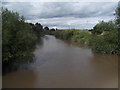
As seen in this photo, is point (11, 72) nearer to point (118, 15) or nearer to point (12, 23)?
point (12, 23)

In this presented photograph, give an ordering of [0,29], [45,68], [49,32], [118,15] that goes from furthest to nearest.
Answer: [49,32]
[118,15]
[45,68]
[0,29]

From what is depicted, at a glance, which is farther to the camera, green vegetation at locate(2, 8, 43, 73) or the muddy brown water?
green vegetation at locate(2, 8, 43, 73)

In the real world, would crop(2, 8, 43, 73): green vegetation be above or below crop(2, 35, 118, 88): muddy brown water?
above

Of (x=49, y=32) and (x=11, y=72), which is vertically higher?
(x=49, y=32)

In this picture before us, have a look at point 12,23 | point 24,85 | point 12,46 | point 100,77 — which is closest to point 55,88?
point 24,85

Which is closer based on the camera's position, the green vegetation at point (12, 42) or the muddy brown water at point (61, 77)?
the muddy brown water at point (61, 77)

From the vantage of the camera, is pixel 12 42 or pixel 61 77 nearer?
pixel 61 77

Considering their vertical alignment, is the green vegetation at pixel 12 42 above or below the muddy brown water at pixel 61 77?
above

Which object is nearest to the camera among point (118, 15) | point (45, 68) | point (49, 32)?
point (45, 68)

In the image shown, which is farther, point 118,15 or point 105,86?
point 118,15

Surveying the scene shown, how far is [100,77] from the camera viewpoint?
297 inches

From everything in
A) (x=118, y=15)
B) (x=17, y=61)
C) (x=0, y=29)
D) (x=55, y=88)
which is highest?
(x=118, y=15)

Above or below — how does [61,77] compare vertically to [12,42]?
below

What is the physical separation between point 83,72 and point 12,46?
4.28m
